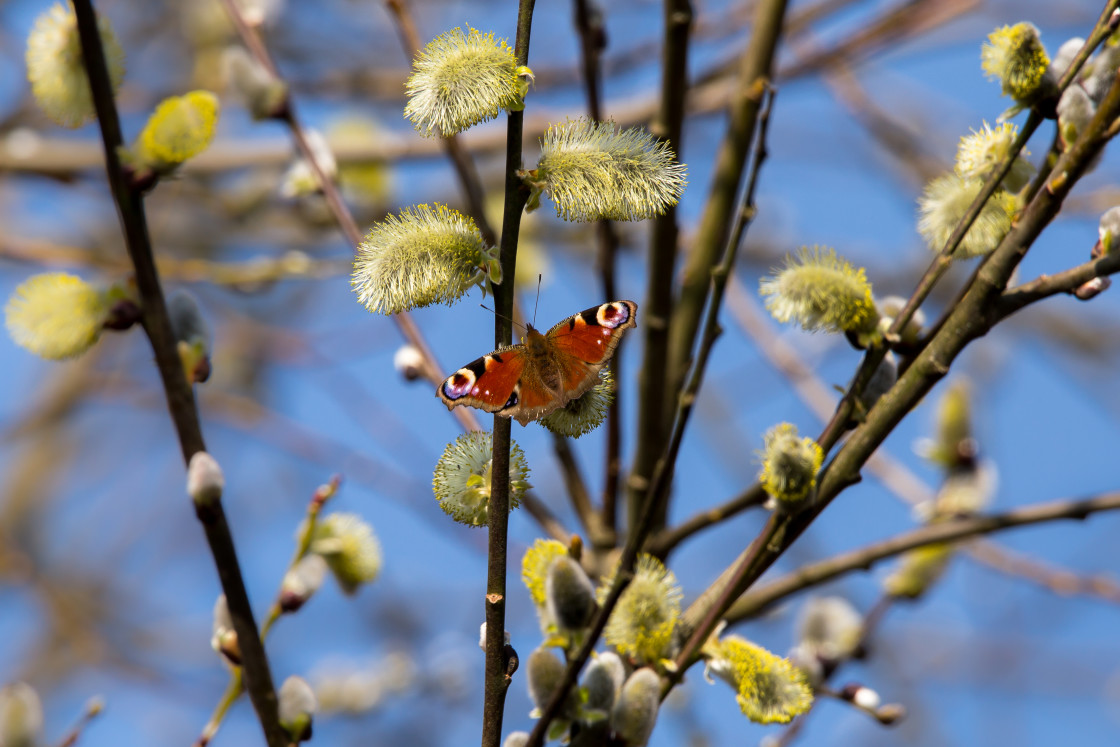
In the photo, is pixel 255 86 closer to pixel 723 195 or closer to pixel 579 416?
pixel 723 195

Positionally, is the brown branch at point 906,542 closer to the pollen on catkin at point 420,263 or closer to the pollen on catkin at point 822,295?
the pollen on catkin at point 822,295

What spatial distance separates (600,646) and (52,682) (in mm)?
5334

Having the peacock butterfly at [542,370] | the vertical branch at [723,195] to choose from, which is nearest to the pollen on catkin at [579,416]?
the peacock butterfly at [542,370]

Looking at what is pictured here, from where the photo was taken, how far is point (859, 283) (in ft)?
3.85

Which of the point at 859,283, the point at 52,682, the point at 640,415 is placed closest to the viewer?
the point at 859,283

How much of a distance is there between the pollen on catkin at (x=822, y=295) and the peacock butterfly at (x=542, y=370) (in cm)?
21

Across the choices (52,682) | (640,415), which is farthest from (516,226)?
(52,682)

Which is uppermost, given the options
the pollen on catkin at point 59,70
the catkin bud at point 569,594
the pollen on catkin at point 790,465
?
the pollen on catkin at point 59,70

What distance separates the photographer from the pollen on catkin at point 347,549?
138 cm

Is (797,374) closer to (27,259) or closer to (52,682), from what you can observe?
(27,259)

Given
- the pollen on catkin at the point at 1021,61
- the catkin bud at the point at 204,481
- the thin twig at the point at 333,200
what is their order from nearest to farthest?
1. the catkin bud at the point at 204,481
2. the pollen on catkin at the point at 1021,61
3. the thin twig at the point at 333,200

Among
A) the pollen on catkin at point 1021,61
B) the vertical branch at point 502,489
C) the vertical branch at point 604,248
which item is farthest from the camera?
the vertical branch at point 604,248

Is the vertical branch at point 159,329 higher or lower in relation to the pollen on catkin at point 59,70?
lower

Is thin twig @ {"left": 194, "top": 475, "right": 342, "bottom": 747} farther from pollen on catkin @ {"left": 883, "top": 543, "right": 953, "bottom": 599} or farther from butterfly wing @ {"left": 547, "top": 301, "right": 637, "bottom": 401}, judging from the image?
pollen on catkin @ {"left": 883, "top": 543, "right": 953, "bottom": 599}
